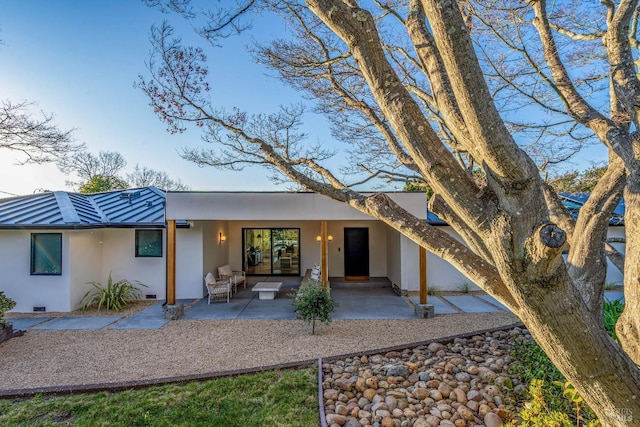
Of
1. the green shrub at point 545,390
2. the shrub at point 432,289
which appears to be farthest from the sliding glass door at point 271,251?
the green shrub at point 545,390

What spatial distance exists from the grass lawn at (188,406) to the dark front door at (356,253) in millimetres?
8518

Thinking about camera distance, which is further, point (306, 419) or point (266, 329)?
point (266, 329)

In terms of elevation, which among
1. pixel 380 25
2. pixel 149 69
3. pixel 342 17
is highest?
pixel 380 25

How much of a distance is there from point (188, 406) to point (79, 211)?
878 centimetres

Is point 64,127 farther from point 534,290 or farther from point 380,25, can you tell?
point 534,290

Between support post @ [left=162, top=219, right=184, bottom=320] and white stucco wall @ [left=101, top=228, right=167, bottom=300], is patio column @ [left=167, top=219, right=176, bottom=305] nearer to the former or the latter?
support post @ [left=162, top=219, right=184, bottom=320]

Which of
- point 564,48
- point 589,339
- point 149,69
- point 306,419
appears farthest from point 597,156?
point 149,69

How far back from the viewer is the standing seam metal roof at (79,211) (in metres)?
8.50

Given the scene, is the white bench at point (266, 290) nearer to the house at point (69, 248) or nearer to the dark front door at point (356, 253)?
the house at point (69, 248)

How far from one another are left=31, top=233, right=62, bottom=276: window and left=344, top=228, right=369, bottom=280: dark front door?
30.4 ft

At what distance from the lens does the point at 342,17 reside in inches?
84.7

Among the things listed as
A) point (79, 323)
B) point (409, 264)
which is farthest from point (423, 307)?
point (79, 323)

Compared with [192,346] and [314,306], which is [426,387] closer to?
[314,306]

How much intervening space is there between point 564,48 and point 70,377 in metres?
9.62
